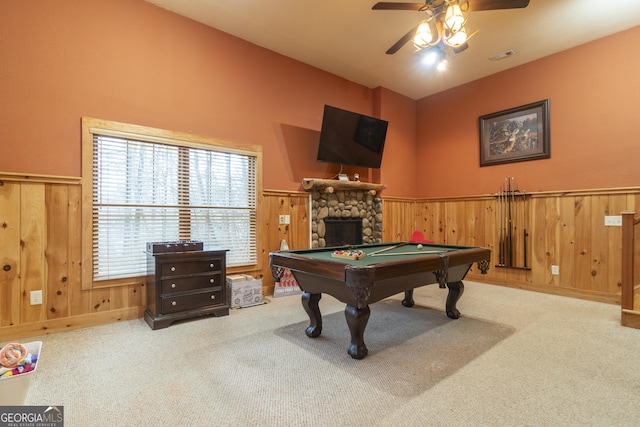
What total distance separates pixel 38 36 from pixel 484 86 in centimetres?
546

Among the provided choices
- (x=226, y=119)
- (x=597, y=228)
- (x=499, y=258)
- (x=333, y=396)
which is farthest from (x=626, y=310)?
(x=226, y=119)

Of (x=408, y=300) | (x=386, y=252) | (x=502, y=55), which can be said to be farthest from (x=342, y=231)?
(x=502, y=55)

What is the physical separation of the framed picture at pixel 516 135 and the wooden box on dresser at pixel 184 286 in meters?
4.22

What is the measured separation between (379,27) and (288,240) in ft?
9.27

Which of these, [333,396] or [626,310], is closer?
[333,396]

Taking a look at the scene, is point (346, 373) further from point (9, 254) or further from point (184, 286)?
point (9, 254)

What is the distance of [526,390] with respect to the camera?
171 cm

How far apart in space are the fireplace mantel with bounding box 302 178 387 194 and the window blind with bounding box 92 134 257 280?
0.75 metres

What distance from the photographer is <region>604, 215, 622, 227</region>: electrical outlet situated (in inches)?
135

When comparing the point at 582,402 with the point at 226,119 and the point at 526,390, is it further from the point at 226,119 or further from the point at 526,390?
the point at 226,119

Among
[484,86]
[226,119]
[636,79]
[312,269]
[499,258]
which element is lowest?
[499,258]

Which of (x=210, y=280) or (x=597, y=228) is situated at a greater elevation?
(x=597, y=228)

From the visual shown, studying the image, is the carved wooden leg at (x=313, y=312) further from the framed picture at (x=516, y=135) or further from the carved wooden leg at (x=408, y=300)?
the framed picture at (x=516, y=135)

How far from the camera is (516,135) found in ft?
14.2
